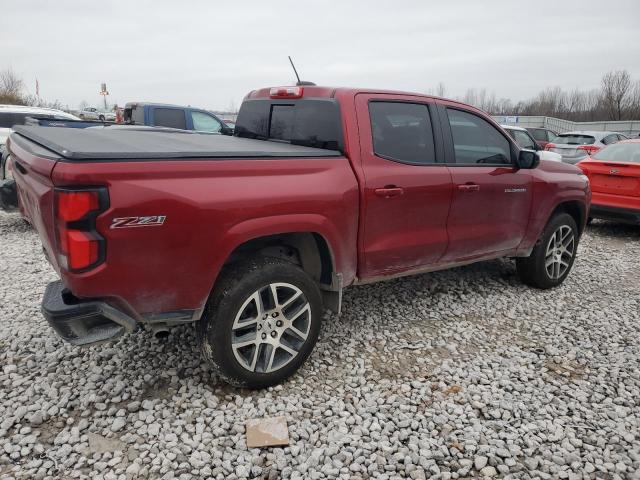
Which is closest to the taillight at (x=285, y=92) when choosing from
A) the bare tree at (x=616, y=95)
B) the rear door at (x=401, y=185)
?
the rear door at (x=401, y=185)

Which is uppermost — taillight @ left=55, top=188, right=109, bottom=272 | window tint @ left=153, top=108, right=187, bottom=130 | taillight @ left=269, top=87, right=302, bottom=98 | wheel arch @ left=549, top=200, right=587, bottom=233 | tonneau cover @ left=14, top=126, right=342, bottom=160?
taillight @ left=269, top=87, right=302, bottom=98

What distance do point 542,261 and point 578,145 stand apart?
10814 mm

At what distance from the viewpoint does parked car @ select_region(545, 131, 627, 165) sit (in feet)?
43.9

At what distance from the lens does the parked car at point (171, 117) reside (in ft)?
32.3

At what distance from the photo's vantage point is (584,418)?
9.53 feet

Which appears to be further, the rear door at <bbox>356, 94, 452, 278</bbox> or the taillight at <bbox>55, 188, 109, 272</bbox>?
the rear door at <bbox>356, 94, 452, 278</bbox>

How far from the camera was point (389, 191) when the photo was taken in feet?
10.9

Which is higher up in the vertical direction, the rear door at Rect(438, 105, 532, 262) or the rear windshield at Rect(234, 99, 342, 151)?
the rear windshield at Rect(234, 99, 342, 151)

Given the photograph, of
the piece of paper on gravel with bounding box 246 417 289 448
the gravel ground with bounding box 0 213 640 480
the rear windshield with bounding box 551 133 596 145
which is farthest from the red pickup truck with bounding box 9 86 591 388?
the rear windshield with bounding box 551 133 596 145

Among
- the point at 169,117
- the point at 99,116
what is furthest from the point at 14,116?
the point at 99,116

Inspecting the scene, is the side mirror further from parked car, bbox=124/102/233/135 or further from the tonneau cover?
parked car, bbox=124/102/233/135

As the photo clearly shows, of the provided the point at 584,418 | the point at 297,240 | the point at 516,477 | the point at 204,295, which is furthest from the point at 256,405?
the point at 584,418

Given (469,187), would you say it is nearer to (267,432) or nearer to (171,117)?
(267,432)

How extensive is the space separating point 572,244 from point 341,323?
115 inches
